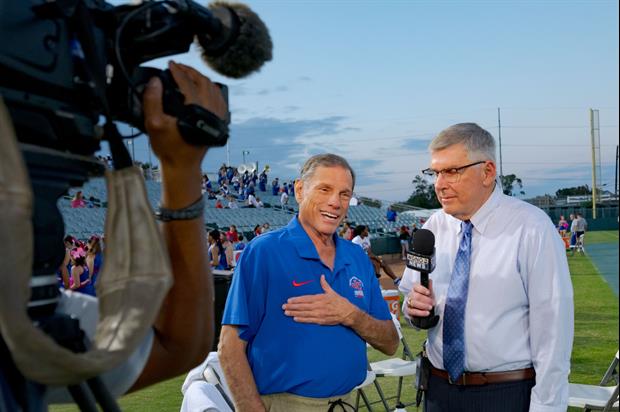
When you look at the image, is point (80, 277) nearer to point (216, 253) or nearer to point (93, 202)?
point (216, 253)

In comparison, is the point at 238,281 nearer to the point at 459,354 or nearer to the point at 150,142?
the point at 459,354

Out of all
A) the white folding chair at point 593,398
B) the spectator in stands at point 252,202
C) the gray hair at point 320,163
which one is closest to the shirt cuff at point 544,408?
the gray hair at point 320,163

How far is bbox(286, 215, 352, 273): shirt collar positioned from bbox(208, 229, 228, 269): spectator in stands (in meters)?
10.8

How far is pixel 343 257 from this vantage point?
2.87 m

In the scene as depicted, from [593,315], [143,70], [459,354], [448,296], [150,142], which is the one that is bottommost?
[593,315]

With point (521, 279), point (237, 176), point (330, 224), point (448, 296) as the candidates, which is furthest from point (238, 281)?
point (237, 176)

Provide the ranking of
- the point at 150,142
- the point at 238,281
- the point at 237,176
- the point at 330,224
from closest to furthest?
the point at 150,142
the point at 238,281
the point at 330,224
the point at 237,176

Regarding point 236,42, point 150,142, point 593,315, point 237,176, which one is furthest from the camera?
point 237,176

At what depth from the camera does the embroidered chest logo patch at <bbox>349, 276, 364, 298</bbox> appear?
2.81 meters

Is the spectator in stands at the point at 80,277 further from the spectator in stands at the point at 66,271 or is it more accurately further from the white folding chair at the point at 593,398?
the white folding chair at the point at 593,398

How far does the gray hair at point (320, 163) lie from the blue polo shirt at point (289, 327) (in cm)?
31

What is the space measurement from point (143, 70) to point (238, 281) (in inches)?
63.6

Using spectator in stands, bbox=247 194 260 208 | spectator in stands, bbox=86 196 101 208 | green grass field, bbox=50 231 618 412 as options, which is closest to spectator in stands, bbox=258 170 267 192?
spectator in stands, bbox=247 194 260 208

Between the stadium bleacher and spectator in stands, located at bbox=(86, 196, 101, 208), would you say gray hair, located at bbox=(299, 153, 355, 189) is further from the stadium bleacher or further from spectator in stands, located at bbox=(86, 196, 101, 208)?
spectator in stands, located at bbox=(86, 196, 101, 208)
